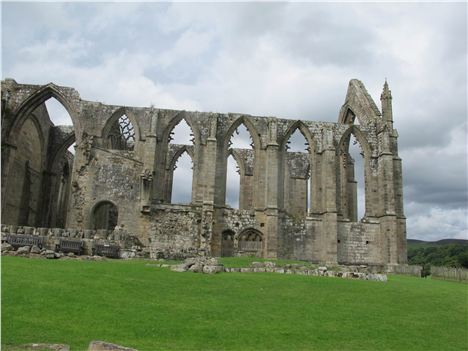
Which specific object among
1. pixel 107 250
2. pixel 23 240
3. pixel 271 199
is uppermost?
pixel 271 199

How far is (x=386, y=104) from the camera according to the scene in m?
28.6

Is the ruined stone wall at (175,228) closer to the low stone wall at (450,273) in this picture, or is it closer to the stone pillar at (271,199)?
the stone pillar at (271,199)

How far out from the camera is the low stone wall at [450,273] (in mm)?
19486

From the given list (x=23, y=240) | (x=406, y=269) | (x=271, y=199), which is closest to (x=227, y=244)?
(x=271, y=199)

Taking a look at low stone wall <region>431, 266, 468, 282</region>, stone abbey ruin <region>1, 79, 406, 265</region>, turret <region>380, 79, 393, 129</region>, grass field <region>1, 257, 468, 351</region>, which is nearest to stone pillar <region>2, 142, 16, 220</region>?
stone abbey ruin <region>1, 79, 406, 265</region>

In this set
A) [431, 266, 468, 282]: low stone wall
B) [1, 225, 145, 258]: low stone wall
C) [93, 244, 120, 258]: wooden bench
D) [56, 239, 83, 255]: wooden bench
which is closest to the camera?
[56, 239, 83, 255]: wooden bench

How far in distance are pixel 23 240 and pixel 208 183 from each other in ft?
36.1

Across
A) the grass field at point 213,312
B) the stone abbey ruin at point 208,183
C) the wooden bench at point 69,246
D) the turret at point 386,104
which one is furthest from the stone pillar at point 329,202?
the wooden bench at point 69,246

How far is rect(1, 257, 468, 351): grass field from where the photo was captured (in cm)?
722

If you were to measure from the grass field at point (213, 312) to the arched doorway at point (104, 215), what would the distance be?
11195 mm

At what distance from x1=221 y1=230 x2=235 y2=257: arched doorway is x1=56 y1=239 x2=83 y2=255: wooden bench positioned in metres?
9.58

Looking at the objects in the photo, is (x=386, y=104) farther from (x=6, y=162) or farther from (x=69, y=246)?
(x=6, y=162)

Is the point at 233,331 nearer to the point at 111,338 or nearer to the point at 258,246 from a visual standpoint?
the point at 111,338

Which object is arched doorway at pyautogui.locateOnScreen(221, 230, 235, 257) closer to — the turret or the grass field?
the grass field
